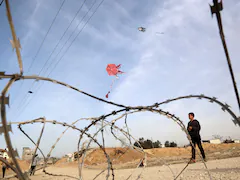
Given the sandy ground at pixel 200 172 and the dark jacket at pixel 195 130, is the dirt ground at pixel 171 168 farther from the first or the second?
the dark jacket at pixel 195 130

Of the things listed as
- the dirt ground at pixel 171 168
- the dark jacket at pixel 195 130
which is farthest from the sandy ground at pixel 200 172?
the dark jacket at pixel 195 130

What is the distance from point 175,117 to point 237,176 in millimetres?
2861

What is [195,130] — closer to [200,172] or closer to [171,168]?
[171,168]

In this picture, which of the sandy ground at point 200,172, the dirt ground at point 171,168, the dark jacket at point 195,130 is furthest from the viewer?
the dark jacket at point 195,130

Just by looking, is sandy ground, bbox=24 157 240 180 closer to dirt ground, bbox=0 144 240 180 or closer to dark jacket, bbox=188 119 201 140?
dirt ground, bbox=0 144 240 180

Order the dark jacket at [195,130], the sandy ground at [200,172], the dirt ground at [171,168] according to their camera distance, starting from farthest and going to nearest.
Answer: the dark jacket at [195,130], the dirt ground at [171,168], the sandy ground at [200,172]

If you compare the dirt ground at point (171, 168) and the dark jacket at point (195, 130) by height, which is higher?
the dark jacket at point (195, 130)

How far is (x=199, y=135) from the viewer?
7.56 m

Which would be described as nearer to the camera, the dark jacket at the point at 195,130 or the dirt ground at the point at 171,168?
the dirt ground at the point at 171,168

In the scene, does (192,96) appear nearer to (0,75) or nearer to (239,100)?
(239,100)

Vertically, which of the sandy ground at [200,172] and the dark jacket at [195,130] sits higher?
the dark jacket at [195,130]

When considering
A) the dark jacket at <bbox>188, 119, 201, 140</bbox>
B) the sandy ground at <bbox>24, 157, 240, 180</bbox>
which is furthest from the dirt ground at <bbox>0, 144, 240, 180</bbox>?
the dark jacket at <bbox>188, 119, 201, 140</bbox>

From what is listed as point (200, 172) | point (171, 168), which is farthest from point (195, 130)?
point (200, 172)

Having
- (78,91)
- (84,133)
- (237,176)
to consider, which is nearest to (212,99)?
(78,91)
